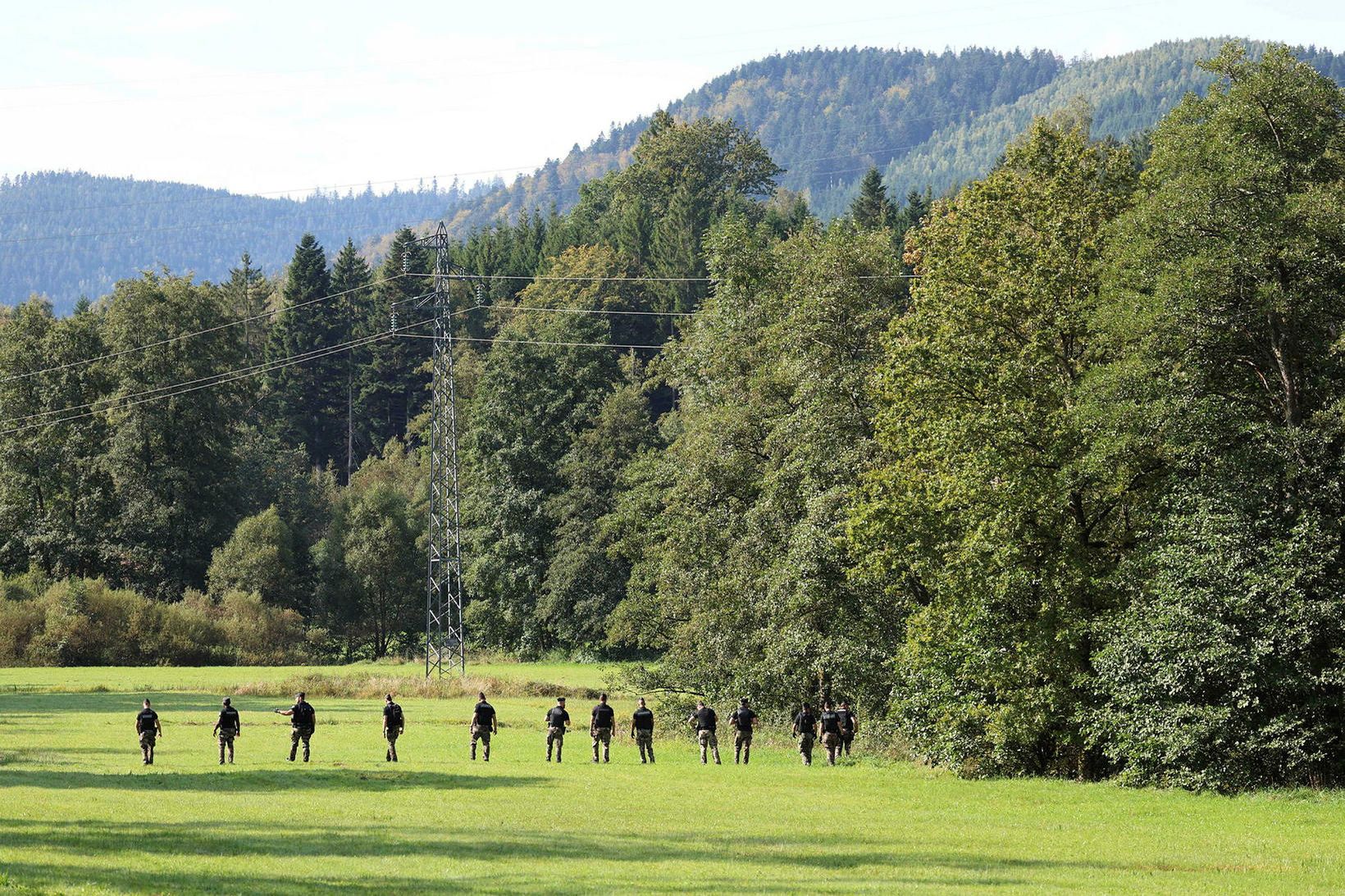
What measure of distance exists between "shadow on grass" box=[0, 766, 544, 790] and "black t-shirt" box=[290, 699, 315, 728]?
1.91 meters

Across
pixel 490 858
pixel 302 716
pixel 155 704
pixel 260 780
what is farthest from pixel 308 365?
pixel 490 858

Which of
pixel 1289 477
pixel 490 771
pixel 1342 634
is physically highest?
pixel 1289 477

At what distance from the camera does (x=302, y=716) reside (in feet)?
112

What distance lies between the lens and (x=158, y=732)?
112ft

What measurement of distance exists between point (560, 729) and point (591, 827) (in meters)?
12.6

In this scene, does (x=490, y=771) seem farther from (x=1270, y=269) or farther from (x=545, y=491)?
(x=545, y=491)

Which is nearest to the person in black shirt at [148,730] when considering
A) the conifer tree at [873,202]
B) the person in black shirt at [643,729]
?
the person in black shirt at [643,729]

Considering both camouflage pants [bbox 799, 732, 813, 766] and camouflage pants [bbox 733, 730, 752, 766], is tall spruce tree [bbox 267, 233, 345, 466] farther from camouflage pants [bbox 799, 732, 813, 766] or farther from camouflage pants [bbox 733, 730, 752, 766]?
camouflage pants [bbox 799, 732, 813, 766]

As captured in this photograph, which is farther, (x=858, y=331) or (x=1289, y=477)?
(x=858, y=331)

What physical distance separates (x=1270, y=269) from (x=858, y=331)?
691 inches

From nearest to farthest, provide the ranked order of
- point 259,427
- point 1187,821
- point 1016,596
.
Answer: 1. point 1187,821
2. point 1016,596
3. point 259,427

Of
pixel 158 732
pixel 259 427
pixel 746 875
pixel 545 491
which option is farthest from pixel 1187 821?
pixel 259 427

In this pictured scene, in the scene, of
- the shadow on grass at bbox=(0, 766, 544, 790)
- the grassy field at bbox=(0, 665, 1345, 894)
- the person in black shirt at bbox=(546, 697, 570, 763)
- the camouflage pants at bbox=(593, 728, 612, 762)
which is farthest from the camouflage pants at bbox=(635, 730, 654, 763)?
the shadow on grass at bbox=(0, 766, 544, 790)

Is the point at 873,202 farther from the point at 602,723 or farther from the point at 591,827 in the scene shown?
the point at 591,827
